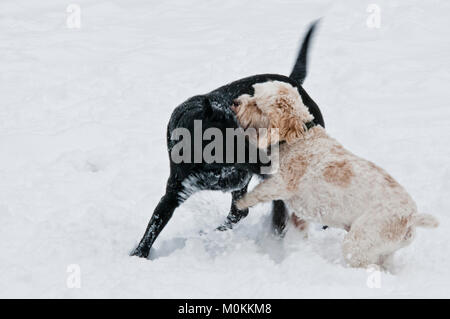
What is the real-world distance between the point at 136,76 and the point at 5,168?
7.62 ft

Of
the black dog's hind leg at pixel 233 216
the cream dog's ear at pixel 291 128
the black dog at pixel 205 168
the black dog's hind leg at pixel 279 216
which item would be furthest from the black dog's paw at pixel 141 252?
the cream dog's ear at pixel 291 128

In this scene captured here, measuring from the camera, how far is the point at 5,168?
533cm

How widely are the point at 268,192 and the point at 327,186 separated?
15.1 inches

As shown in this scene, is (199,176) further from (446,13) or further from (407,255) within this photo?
(446,13)

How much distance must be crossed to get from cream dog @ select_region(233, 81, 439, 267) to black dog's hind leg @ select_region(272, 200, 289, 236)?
31cm

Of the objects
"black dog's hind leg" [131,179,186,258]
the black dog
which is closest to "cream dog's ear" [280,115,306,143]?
the black dog

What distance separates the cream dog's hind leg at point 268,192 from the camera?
12.4ft

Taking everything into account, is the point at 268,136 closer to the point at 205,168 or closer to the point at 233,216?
the point at 205,168

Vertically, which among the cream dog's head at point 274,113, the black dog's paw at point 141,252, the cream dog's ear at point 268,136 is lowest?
the black dog's paw at point 141,252

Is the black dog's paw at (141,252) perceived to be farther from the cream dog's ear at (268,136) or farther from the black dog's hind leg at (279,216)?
the cream dog's ear at (268,136)

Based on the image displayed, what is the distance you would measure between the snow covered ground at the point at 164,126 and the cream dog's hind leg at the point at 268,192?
0.41 meters

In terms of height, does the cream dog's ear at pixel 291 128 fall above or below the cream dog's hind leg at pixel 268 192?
above

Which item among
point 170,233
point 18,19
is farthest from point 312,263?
point 18,19

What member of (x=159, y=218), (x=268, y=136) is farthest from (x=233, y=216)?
(x=268, y=136)
